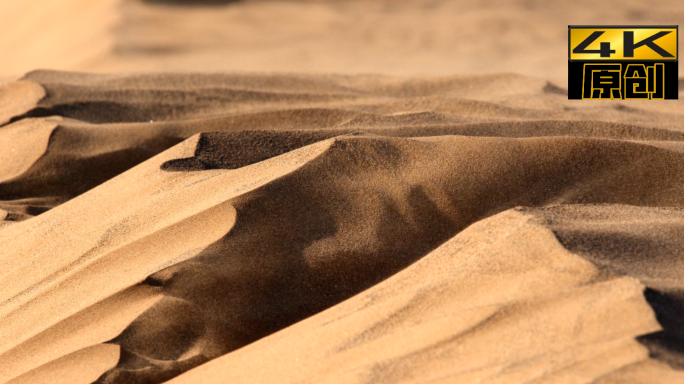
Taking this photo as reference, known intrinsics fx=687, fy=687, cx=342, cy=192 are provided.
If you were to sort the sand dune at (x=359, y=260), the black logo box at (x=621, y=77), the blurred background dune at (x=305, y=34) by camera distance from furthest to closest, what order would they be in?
the blurred background dune at (x=305, y=34) < the black logo box at (x=621, y=77) < the sand dune at (x=359, y=260)

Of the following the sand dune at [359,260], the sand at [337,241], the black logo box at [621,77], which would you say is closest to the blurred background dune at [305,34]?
the black logo box at [621,77]

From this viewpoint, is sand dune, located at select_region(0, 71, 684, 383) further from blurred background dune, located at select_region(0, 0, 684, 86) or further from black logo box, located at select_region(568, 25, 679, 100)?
blurred background dune, located at select_region(0, 0, 684, 86)

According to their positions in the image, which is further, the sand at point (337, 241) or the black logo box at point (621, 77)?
the black logo box at point (621, 77)

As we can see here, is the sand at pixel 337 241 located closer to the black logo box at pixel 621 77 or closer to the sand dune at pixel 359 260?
the sand dune at pixel 359 260

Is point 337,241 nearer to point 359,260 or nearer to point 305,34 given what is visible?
point 359,260

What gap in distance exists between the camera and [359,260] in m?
1.46

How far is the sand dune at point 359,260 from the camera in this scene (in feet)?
3.29

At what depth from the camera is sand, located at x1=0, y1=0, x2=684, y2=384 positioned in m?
1.01

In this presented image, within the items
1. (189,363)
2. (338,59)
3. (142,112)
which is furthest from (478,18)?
(189,363)

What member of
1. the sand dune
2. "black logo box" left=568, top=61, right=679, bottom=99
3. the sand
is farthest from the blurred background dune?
the sand dune

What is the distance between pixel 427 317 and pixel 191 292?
1.66 ft

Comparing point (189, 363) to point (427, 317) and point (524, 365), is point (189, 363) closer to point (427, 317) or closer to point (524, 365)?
point (427, 317)

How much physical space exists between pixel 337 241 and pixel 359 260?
6cm

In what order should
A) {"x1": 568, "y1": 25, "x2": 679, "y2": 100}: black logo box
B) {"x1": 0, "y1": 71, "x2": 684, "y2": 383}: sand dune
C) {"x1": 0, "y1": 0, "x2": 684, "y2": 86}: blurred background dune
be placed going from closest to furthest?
{"x1": 0, "y1": 71, "x2": 684, "y2": 383}: sand dune → {"x1": 568, "y1": 25, "x2": 679, "y2": 100}: black logo box → {"x1": 0, "y1": 0, "x2": 684, "y2": 86}: blurred background dune
